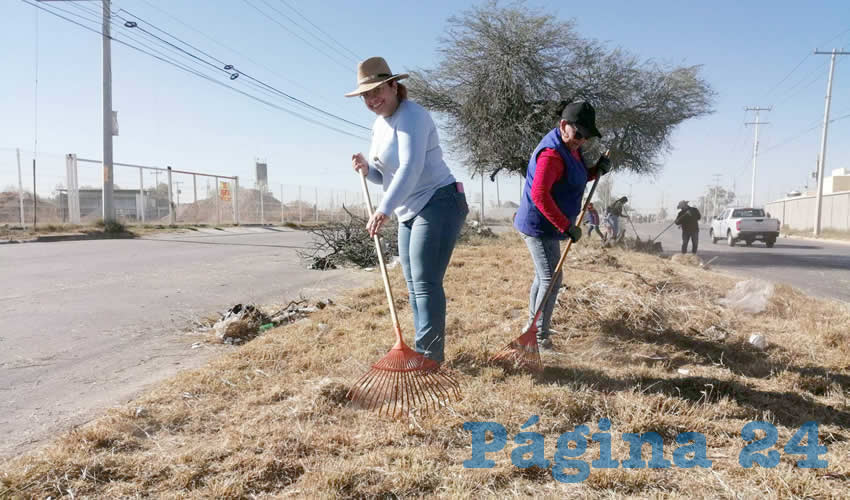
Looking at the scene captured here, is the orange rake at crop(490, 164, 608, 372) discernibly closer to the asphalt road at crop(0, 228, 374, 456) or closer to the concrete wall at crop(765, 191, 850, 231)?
the asphalt road at crop(0, 228, 374, 456)

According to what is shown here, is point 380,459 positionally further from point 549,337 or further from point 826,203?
point 826,203

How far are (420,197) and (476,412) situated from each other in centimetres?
114

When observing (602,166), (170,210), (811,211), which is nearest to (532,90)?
(602,166)

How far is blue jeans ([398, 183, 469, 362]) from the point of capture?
2.83m

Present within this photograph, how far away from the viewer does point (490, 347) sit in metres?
3.43

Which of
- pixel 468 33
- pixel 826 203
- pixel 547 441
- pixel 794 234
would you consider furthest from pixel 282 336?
pixel 826 203

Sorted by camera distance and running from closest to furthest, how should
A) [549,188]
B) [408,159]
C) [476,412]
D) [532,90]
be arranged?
1. [476,412]
2. [408,159]
3. [549,188]
4. [532,90]

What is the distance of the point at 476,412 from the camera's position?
2434 millimetres

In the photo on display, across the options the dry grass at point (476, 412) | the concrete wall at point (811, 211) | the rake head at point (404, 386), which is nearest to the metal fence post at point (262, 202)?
the dry grass at point (476, 412)

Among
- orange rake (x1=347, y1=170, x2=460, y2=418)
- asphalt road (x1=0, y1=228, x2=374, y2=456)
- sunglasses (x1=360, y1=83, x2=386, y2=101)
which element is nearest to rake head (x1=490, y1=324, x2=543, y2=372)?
orange rake (x1=347, y1=170, x2=460, y2=418)

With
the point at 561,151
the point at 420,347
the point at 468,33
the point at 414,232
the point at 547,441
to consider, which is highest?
the point at 468,33

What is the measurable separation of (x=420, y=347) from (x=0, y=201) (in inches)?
765

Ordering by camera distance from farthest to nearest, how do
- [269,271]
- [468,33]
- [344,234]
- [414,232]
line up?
[468,33] < [344,234] < [269,271] < [414,232]

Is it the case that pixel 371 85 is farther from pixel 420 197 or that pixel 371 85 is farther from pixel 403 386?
pixel 403 386
